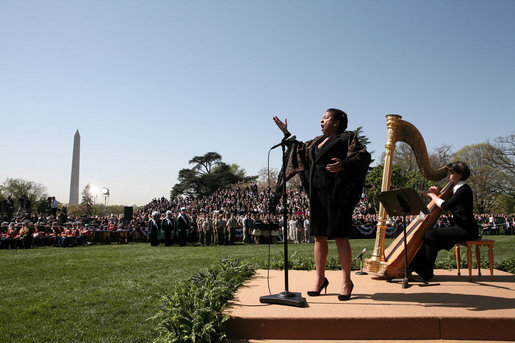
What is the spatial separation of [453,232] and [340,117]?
2648mm

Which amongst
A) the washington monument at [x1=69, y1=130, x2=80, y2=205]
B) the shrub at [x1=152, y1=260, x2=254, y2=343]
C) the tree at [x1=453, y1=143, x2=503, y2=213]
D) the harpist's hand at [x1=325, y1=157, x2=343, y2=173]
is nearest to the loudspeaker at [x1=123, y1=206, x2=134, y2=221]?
the shrub at [x1=152, y1=260, x2=254, y2=343]

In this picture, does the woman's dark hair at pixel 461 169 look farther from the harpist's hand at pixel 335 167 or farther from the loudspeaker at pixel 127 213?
the loudspeaker at pixel 127 213

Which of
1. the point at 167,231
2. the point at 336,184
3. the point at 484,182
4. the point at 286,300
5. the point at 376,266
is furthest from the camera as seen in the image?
the point at 484,182

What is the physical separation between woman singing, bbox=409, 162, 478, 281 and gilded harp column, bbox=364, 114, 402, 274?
474 mm

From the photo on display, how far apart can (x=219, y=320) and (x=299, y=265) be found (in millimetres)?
3990

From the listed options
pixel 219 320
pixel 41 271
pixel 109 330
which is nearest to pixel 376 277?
pixel 219 320

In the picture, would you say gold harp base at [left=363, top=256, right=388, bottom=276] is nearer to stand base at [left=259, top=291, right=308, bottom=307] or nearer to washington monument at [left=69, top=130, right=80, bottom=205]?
stand base at [left=259, top=291, right=308, bottom=307]

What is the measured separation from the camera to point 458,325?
10.5 feet

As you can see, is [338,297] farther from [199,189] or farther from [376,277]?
[199,189]

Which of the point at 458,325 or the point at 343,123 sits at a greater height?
the point at 343,123

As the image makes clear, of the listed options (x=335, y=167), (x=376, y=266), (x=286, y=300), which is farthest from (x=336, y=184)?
(x=376, y=266)

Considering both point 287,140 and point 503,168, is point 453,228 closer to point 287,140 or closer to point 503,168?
point 287,140

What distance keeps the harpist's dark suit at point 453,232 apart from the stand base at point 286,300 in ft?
8.33

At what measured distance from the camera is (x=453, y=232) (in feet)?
17.8
